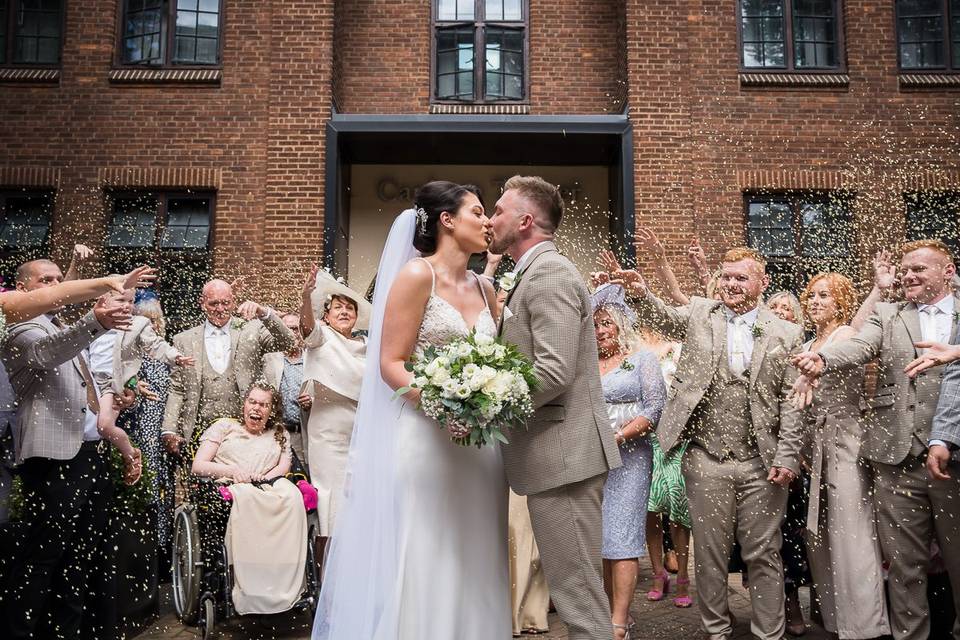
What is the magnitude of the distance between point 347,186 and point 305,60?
1788 millimetres

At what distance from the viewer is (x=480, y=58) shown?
12.4 meters

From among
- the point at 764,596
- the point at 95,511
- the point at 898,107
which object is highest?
the point at 898,107

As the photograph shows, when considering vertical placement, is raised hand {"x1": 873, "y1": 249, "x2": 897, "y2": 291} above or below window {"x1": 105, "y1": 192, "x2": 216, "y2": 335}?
below

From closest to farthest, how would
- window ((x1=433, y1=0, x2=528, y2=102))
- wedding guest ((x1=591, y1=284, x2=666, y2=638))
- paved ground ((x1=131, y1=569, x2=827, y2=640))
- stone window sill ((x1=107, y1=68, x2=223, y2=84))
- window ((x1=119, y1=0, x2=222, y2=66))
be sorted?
wedding guest ((x1=591, y1=284, x2=666, y2=638)) < paved ground ((x1=131, y1=569, x2=827, y2=640)) < stone window sill ((x1=107, y1=68, x2=223, y2=84)) < window ((x1=119, y1=0, x2=222, y2=66)) < window ((x1=433, y1=0, x2=528, y2=102))

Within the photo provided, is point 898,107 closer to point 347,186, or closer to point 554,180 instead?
point 554,180

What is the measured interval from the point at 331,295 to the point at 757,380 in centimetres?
309

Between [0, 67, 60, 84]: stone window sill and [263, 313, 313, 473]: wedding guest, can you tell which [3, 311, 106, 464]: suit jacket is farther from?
[0, 67, 60, 84]: stone window sill

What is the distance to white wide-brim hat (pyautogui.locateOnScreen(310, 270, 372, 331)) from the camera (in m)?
6.44

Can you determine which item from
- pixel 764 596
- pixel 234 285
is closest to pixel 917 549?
pixel 764 596

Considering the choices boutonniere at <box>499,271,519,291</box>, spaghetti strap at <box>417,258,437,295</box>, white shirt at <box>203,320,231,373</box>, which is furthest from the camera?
white shirt at <box>203,320,231,373</box>

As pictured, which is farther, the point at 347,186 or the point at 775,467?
the point at 347,186

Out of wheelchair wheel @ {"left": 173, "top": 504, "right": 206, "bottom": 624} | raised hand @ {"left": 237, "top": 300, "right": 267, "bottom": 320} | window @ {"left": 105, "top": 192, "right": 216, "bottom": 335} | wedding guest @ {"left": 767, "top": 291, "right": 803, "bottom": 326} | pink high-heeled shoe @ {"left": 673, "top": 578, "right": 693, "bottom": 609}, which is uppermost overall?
window @ {"left": 105, "top": 192, "right": 216, "bottom": 335}

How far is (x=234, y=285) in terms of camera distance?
10625mm

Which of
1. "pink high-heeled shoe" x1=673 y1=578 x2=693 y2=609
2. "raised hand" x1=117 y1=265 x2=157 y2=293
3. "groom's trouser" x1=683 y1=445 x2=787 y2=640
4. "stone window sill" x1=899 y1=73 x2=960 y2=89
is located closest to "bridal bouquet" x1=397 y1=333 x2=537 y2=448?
"raised hand" x1=117 y1=265 x2=157 y2=293
